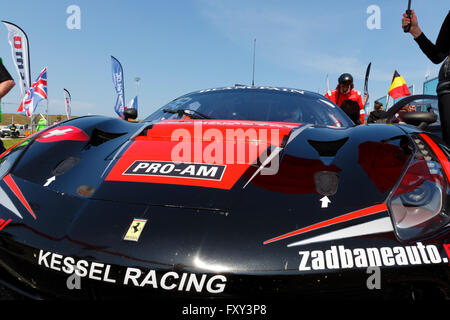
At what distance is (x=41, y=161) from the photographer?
4.58ft

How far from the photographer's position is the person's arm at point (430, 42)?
7.69 feet

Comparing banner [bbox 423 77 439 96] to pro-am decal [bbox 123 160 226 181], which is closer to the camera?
pro-am decal [bbox 123 160 226 181]

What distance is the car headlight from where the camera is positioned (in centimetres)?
99

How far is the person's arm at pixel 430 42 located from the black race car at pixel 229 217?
1334 millimetres

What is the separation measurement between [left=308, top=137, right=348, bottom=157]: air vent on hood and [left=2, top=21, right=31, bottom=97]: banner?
1202 centimetres

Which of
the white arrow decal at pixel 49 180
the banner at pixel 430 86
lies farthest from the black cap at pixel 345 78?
the banner at pixel 430 86

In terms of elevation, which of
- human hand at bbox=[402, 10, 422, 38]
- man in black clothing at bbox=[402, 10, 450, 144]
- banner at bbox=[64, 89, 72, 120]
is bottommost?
banner at bbox=[64, 89, 72, 120]

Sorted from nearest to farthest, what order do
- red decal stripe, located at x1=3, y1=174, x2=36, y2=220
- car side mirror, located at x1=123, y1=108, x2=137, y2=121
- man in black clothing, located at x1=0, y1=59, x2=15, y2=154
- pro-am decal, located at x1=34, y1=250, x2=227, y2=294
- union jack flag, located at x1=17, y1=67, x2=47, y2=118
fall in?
pro-am decal, located at x1=34, y1=250, x2=227, y2=294 < red decal stripe, located at x1=3, y1=174, x2=36, y2=220 < car side mirror, located at x1=123, y1=108, x2=137, y2=121 < man in black clothing, located at x1=0, y1=59, x2=15, y2=154 < union jack flag, located at x1=17, y1=67, x2=47, y2=118

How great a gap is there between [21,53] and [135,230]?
40.6ft

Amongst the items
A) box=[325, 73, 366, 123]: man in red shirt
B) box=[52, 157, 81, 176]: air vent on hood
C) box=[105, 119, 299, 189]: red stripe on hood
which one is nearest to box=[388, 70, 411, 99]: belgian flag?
box=[325, 73, 366, 123]: man in red shirt

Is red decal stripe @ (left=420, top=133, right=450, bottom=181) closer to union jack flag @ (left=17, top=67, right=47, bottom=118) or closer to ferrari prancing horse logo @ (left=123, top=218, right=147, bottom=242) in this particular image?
ferrari prancing horse logo @ (left=123, top=218, right=147, bottom=242)

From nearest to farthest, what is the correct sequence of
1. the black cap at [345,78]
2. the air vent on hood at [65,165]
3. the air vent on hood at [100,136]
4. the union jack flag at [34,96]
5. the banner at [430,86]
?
the air vent on hood at [65,165] → the air vent on hood at [100,136] → the black cap at [345,78] → the union jack flag at [34,96] → the banner at [430,86]

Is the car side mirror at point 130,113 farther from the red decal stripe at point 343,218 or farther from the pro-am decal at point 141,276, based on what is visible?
the red decal stripe at point 343,218
